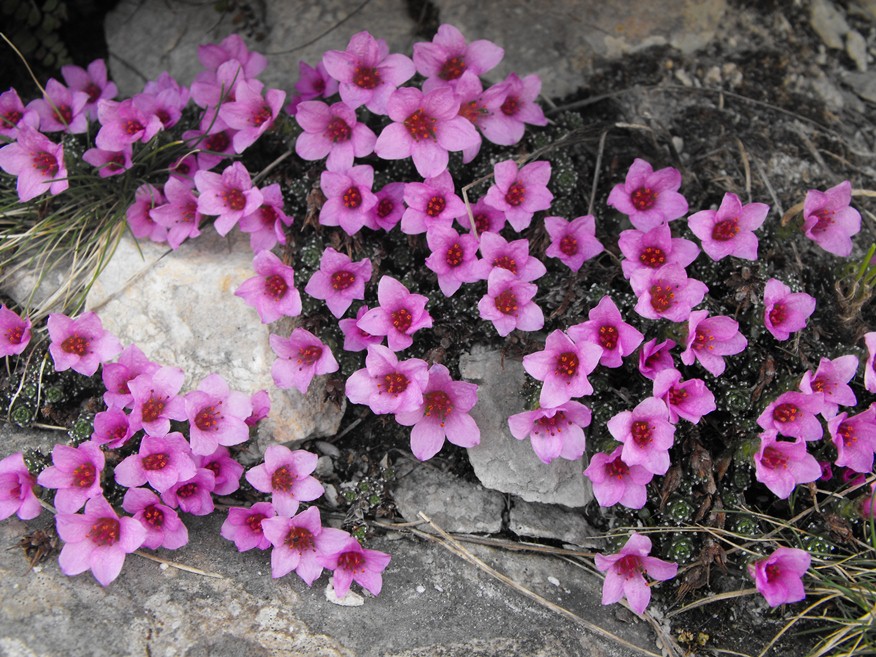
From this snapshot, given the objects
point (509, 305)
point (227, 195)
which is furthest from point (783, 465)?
point (227, 195)

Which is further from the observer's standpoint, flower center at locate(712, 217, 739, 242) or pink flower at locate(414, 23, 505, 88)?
pink flower at locate(414, 23, 505, 88)

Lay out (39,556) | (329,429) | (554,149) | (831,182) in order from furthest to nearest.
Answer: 1. (831,182)
2. (554,149)
3. (329,429)
4. (39,556)

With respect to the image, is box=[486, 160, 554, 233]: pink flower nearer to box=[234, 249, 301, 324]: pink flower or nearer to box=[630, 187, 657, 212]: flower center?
box=[630, 187, 657, 212]: flower center

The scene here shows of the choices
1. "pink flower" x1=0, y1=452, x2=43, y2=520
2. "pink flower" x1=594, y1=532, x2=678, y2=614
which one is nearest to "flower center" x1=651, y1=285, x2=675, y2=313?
"pink flower" x1=594, y1=532, x2=678, y2=614

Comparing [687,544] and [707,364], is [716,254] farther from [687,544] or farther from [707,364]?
[687,544]

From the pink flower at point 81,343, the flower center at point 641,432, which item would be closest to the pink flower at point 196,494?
the pink flower at point 81,343

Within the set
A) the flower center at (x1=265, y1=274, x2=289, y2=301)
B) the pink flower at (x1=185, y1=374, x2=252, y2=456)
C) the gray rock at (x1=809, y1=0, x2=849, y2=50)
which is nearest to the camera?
the pink flower at (x1=185, y1=374, x2=252, y2=456)

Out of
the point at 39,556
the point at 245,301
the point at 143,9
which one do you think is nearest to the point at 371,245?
the point at 245,301
